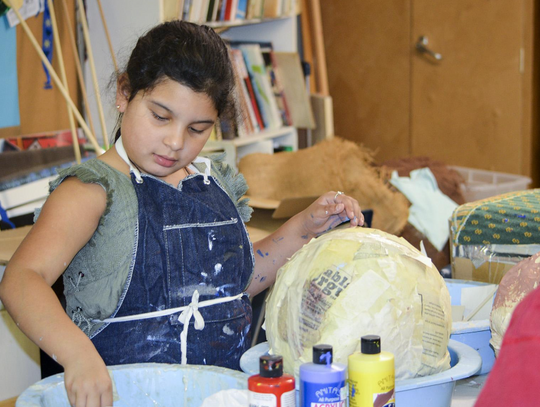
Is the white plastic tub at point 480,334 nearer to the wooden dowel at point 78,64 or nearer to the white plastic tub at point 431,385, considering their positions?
the white plastic tub at point 431,385

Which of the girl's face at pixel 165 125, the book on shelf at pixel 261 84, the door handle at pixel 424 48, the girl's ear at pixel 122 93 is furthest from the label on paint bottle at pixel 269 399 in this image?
the door handle at pixel 424 48

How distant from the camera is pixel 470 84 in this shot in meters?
4.11

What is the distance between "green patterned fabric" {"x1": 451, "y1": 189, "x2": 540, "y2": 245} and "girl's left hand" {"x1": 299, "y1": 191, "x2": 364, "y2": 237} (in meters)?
0.31

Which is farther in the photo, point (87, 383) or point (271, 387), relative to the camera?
point (87, 383)

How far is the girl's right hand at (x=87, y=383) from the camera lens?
82 centimetres

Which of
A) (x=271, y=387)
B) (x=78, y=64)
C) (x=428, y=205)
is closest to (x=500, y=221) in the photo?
(x=271, y=387)

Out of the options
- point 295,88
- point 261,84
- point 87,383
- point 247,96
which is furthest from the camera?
point 295,88

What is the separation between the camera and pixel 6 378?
1786mm

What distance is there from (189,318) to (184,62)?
18.0 inches

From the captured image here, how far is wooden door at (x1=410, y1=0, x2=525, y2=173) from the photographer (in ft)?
12.8

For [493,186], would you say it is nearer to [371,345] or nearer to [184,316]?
[184,316]

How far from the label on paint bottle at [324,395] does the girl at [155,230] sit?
47cm

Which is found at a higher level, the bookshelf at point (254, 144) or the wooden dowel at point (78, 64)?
the wooden dowel at point (78, 64)

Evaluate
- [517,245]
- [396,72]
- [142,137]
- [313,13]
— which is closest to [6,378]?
[142,137]
